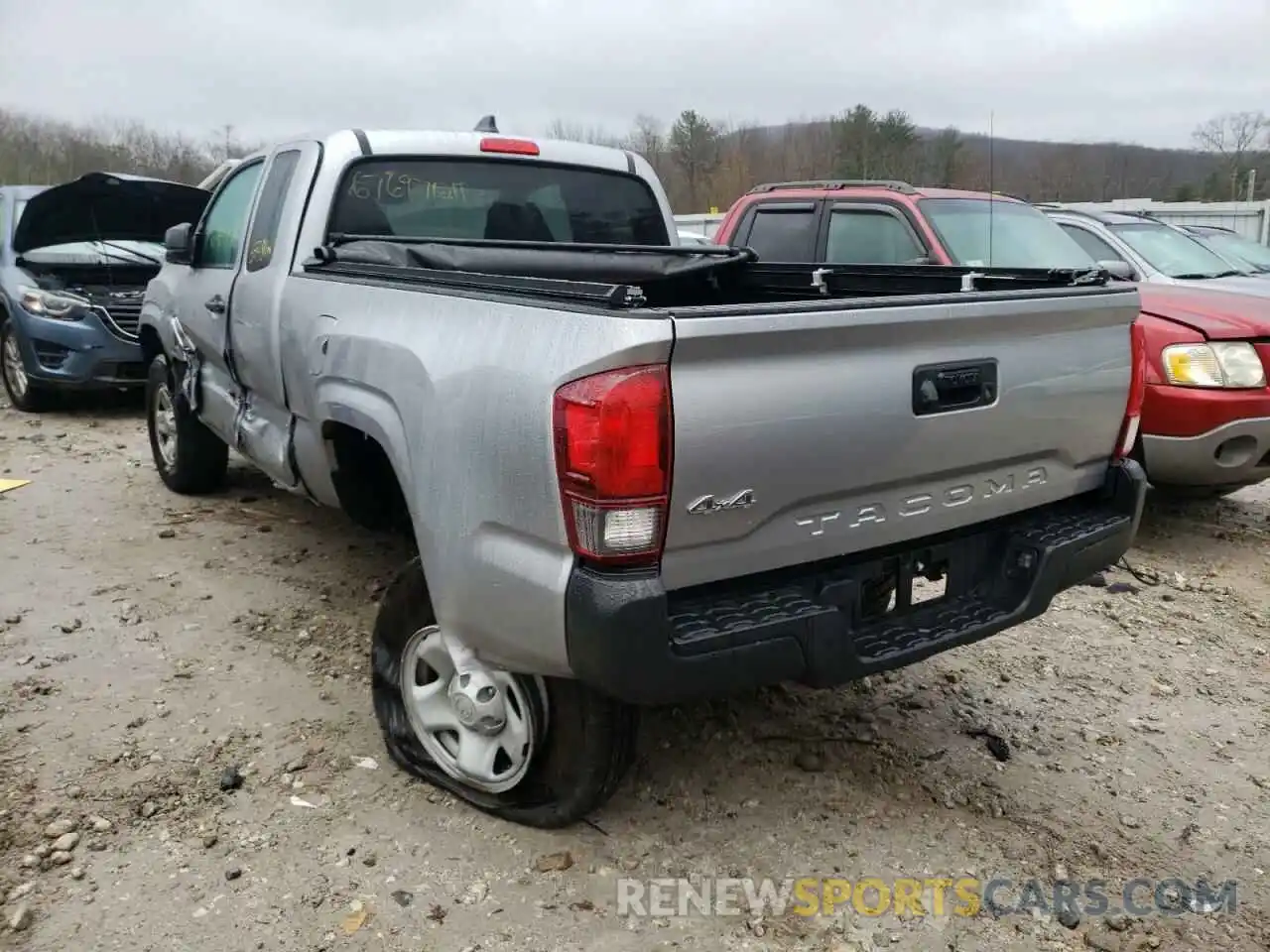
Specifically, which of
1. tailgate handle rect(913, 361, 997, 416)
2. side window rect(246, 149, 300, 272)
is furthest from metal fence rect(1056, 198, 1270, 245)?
tailgate handle rect(913, 361, 997, 416)

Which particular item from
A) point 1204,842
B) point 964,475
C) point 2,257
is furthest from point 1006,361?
point 2,257

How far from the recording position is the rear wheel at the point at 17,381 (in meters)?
8.33

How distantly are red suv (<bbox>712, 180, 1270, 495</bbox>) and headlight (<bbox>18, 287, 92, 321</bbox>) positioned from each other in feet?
16.6

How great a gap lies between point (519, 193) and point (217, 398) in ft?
5.67

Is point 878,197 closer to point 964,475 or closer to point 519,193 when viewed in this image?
point 519,193

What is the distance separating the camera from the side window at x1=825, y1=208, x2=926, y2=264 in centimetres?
692

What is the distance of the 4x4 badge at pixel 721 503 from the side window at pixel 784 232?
5.37m

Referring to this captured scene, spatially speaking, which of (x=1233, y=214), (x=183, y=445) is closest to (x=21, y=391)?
(x=183, y=445)

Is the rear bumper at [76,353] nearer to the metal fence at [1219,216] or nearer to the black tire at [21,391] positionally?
the black tire at [21,391]

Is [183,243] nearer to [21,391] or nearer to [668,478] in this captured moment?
[668,478]

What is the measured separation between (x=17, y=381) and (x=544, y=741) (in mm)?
7834

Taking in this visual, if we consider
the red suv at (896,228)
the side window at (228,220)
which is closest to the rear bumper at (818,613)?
the side window at (228,220)

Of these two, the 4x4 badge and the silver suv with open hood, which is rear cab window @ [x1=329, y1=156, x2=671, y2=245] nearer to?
the 4x4 badge

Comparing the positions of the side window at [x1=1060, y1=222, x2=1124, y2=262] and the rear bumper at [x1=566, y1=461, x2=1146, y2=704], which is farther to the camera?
the side window at [x1=1060, y1=222, x2=1124, y2=262]
